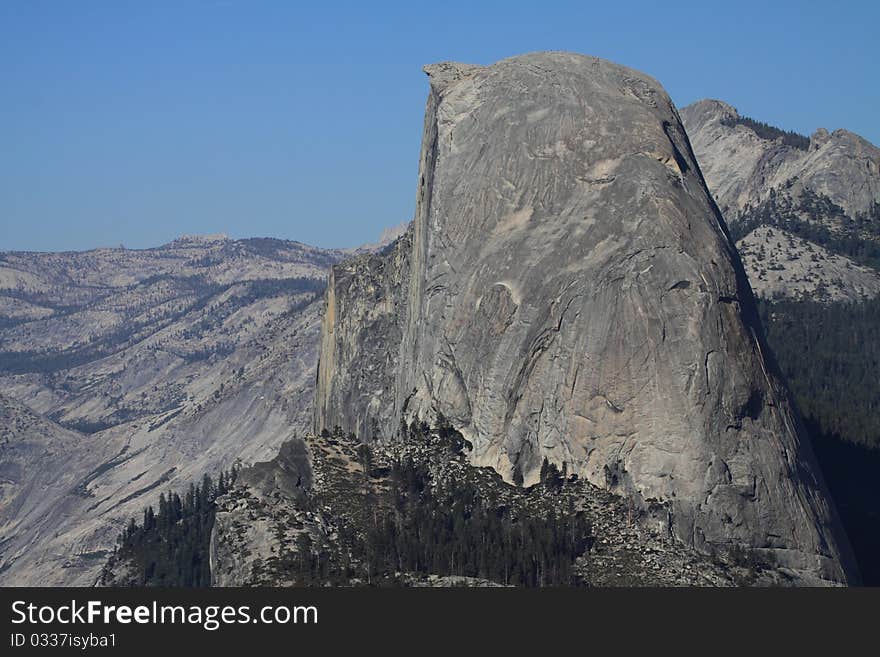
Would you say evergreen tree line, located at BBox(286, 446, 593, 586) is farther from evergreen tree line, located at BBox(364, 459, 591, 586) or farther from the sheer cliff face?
the sheer cliff face

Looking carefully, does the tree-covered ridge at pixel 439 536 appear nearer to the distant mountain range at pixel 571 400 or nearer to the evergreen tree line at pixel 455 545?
the evergreen tree line at pixel 455 545

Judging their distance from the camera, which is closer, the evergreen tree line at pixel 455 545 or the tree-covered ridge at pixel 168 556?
the evergreen tree line at pixel 455 545

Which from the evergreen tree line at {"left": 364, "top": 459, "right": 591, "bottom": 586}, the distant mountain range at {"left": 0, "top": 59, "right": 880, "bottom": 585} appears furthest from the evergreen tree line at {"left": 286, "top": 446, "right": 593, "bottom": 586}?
the distant mountain range at {"left": 0, "top": 59, "right": 880, "bottom": 585}

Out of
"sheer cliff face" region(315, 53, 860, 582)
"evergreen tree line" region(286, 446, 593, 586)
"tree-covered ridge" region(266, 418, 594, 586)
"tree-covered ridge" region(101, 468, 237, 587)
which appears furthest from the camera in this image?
"tree-covered ridge" region(101, 468, 237, 587)

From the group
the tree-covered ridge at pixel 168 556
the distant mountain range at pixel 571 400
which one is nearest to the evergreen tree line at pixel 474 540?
the distant mountain range at pixel 571 400

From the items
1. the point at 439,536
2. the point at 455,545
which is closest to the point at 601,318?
the point at 439,536

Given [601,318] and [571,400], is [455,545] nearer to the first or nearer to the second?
[571,400]

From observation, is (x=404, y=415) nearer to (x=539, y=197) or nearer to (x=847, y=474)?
(x=539, y=197)

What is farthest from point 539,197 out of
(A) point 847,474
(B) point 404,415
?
(A) point 847,474
